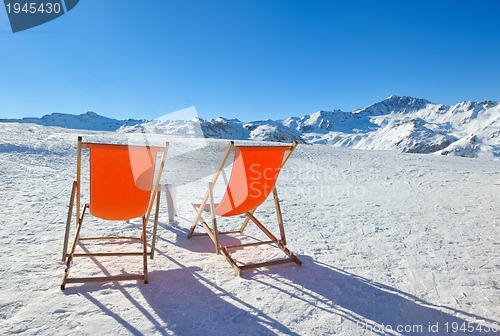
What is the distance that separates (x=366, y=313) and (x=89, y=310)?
6.85 feet

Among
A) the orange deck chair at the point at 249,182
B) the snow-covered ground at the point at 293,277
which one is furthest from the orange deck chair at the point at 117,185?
the orange deck chair at the point at 249,182

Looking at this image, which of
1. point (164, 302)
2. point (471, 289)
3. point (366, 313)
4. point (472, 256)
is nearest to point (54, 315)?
point (164, 302)

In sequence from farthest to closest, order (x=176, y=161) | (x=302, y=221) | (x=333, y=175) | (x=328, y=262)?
(x=176, y=161), (x=333, y=175), (x=302, y=221), (x=328, y=262)

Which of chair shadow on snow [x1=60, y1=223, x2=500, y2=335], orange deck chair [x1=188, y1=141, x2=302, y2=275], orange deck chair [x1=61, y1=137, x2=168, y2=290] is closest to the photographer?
chair shadow on snow [x1=60, y1=223, x2=500, y2=335]

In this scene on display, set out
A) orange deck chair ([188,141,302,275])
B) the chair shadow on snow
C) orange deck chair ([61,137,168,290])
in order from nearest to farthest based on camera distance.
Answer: the chair shadow on snow < orange deck chair ([61,137,168,290]) < orange deck chair ([188,141,302,275])

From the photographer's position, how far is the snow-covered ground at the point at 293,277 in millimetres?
2428

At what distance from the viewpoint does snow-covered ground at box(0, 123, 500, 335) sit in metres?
2.43

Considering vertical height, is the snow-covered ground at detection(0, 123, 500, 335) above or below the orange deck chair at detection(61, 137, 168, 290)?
below

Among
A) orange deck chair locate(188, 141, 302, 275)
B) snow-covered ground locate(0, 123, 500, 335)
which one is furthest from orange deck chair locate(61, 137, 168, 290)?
orange deck chair locate(188, 141, 302, 275)

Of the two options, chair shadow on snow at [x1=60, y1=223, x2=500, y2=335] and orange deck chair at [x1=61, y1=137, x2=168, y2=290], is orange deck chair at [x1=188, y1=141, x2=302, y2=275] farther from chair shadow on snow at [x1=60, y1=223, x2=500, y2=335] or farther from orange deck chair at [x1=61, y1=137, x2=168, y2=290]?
orange deck chair at [x1=61, y1=137, x2=168, y2=290]

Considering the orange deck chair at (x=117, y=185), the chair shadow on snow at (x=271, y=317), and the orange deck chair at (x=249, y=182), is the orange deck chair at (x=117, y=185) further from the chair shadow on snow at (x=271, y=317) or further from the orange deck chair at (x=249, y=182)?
the orange deck chair at (x=249, y=182)

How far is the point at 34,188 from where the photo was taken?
248 inches

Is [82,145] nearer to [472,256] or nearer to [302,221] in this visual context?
[302,221]

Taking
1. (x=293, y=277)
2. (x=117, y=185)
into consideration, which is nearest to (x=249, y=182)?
(x=293, y=277)
